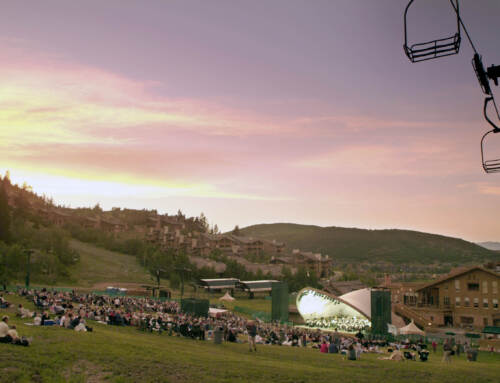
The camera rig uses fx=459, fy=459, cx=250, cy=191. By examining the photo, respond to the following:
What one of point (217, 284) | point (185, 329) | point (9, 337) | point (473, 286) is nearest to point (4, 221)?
point (217, 284)

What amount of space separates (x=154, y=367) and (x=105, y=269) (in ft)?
275

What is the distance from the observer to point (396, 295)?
80375mm

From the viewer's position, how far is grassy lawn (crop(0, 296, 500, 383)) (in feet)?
48.8

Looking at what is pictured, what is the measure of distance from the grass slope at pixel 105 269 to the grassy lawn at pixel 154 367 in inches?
2436

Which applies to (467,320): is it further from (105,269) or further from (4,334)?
(105,269)

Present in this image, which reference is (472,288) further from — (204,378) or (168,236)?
(168,236)

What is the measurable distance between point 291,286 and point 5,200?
64489mm

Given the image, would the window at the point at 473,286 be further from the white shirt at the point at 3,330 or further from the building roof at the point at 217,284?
the white shirt at the point at 3,330

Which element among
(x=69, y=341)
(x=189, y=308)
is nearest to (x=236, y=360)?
(x=69, y=341)

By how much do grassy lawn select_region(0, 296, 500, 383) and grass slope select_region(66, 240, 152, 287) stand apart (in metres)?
61.9

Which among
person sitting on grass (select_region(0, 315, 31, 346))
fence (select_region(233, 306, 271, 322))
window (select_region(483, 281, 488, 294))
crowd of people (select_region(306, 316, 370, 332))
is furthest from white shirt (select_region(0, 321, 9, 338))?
window (select_region(483, 281, 488, 294))

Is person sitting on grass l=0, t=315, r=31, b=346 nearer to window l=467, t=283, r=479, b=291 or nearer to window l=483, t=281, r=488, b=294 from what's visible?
window l=483, t=281, r=488, b=294

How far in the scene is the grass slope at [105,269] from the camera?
83.5m

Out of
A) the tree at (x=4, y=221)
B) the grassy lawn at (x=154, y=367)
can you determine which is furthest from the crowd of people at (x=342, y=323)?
the tree at (x=4, y=221)
